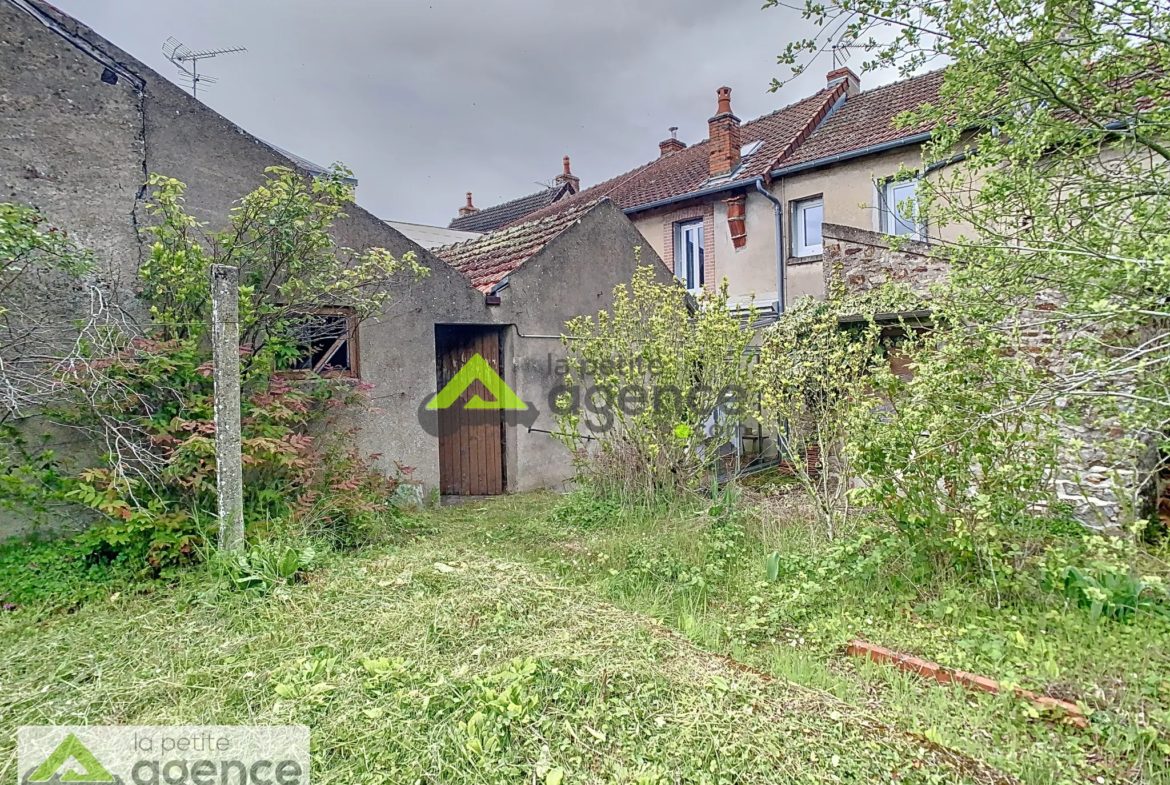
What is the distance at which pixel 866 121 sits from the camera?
13445mm

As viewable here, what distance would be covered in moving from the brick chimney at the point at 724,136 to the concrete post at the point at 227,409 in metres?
12.7

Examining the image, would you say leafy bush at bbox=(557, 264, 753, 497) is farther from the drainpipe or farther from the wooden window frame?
the wooden window frame

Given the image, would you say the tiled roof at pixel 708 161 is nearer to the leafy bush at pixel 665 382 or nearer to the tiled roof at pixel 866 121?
the tiled roof at pixel 866 121

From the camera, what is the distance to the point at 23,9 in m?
5.00

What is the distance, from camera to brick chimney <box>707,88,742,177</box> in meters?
14.5

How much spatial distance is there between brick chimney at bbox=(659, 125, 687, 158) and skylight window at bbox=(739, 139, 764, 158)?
13.7 ft

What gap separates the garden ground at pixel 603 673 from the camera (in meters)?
2.60

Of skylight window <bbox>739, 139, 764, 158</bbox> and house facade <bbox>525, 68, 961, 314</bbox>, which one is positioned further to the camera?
skylight window <bbox>739, 139, 764, 158</bbox>

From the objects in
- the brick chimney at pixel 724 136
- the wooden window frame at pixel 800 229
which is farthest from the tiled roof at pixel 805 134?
the wooden window frame at pixel 800 229

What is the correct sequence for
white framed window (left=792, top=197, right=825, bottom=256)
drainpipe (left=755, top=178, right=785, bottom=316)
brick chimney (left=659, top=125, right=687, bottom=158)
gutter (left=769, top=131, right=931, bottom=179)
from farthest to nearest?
brick chimney (left=659, top=125, right=687, bottom=158)
drainpipe (left=755, top=178, right=785, bottom=316)
white framed window (left=792, top=197, right=825, bottom=256)
gutter (left=769, top=131, right=931, bottom=179)

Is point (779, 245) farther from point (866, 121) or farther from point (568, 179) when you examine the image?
point (568, 179)

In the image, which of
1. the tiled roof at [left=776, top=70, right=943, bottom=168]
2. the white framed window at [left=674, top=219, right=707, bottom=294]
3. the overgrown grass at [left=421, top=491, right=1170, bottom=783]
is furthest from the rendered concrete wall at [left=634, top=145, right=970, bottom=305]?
the overgrown grass at [left=421, top=491, right=1170, bottom=783]

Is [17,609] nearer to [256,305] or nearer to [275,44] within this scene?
[256,305]

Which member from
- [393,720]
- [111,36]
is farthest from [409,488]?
[111,36]
